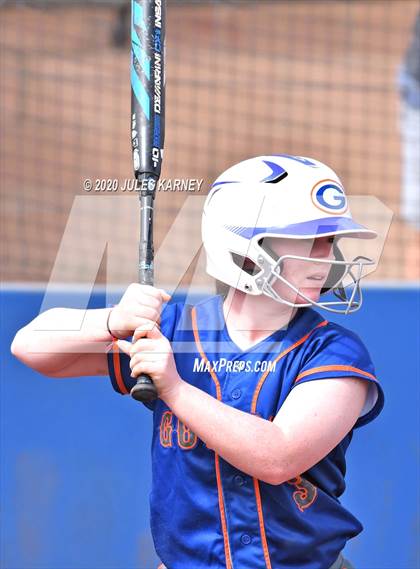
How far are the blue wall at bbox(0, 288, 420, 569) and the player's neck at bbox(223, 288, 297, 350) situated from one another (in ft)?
4.07

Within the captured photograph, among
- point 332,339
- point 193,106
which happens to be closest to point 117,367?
point 332,339

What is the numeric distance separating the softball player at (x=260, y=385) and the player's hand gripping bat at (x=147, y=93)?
0.25m

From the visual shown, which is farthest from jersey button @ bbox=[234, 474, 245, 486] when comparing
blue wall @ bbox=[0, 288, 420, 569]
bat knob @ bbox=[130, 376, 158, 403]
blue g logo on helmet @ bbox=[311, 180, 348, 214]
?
blue wall @ bbox=[0, 288, 420, 569]

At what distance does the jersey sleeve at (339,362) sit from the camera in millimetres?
2316

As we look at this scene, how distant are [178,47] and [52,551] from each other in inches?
343

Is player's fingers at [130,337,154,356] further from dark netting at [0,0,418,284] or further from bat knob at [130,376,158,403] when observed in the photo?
dark netting at [0,0,418,284]

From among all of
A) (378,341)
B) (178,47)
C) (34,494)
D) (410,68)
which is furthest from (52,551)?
(178,47)

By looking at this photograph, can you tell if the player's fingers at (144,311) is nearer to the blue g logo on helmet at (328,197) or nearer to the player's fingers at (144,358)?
the player's fingers at (144,358)

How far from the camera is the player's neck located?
2477 millimetres

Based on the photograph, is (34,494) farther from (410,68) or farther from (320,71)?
(320,71)

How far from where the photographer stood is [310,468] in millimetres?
2371

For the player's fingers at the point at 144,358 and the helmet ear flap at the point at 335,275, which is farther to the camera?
the helmet ear flap at the point at 335,275

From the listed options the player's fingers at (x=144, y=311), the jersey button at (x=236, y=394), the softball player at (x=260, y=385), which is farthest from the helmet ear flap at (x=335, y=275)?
the player's fingers at (x=144, y=311)

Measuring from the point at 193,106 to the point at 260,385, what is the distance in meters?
8.04
